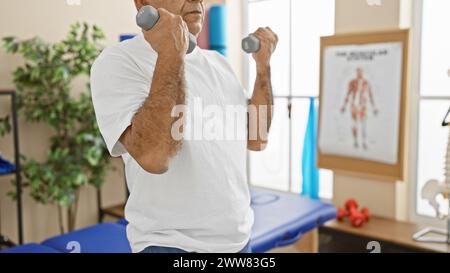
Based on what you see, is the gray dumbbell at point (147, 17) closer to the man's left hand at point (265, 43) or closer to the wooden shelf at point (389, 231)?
the man's left hand at point (265, 43)

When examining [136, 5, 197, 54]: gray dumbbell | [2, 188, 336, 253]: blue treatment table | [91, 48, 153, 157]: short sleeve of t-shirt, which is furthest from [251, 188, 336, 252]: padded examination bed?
[136, 5, 197, 54]: gray dumbbell

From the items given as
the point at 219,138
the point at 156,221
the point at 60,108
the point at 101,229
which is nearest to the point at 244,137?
the point at 219,138

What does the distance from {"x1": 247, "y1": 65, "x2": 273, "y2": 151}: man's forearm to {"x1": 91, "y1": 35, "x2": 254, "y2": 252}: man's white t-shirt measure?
0.05 metres

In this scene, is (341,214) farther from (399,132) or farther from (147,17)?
(147,17)

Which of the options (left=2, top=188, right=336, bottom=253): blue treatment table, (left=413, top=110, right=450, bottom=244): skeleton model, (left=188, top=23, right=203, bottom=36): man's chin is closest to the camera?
(left=188, top=23, right=203, bottom=36): man's chin

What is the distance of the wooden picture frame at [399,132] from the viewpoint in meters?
0.81

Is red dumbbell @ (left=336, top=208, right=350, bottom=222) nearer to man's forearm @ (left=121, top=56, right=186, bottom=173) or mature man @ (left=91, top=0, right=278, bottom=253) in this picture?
mature man @ (left=91, top=0, right=278, bottom=253)

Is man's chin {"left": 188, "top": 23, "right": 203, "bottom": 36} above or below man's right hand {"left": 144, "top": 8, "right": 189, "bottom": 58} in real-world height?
above

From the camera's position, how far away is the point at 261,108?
2.54ft

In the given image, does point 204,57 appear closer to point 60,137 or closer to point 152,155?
point 152,155

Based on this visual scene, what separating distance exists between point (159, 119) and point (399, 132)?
615mm

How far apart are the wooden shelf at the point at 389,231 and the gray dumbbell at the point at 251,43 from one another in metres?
0.71

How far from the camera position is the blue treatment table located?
1.24 meters

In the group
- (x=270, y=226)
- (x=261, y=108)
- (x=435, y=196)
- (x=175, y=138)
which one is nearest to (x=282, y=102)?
(x=261, y=108)
